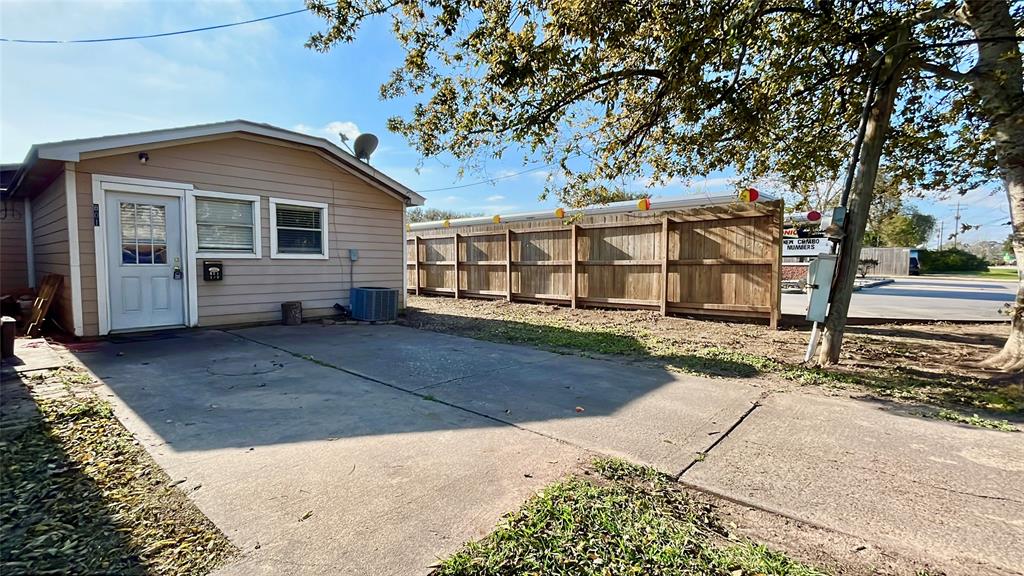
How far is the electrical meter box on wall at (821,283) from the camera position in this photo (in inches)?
200

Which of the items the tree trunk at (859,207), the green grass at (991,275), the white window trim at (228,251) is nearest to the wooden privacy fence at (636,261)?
the tree trunk at (859,207)

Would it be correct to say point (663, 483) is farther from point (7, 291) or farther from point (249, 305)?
point (7, 291)

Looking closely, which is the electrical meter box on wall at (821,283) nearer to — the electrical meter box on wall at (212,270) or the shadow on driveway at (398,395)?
the shadow on driveway at (398,395)

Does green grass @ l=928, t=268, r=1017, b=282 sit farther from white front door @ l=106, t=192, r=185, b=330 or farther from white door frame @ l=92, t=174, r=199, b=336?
white front door @ l=106, t=192, r=185, b=330

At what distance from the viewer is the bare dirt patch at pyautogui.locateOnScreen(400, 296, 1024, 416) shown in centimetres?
426

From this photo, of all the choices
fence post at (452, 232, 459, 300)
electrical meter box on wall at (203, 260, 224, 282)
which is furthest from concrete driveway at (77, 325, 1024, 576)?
fence post at (452, 232, 459, 300)

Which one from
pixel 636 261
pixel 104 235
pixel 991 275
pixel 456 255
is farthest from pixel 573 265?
pixel 991 275

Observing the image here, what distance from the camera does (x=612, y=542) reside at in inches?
75.7

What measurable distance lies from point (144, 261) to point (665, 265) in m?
9.01

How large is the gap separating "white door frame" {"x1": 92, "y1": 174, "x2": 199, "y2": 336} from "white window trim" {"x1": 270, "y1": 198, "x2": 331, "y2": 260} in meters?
1.21

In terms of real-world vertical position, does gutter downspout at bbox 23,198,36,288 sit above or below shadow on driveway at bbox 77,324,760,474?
above

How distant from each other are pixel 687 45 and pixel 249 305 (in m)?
7.74

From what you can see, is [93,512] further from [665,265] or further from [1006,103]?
[665,265]

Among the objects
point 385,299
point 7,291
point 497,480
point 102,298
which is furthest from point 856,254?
point 7,291
